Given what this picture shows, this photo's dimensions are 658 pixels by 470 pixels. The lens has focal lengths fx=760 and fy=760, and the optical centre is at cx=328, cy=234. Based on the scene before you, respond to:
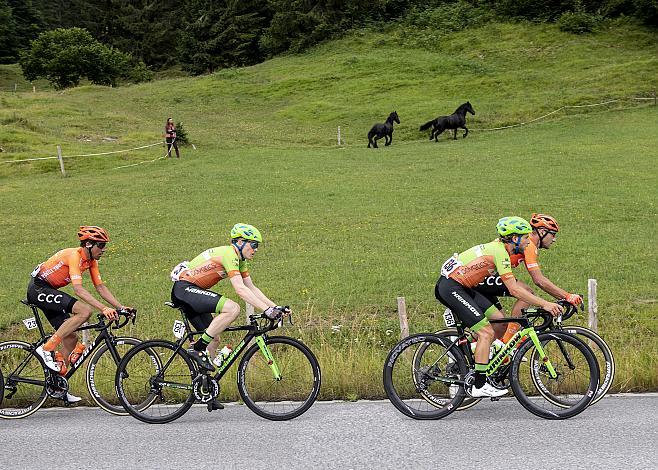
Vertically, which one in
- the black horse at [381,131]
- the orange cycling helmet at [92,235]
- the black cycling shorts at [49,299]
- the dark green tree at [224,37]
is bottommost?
the black cycling shorts at [49,299]

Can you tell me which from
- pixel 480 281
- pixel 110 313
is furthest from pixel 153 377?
pixel 480 281

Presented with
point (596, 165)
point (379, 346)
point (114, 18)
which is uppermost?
point (114, 18)

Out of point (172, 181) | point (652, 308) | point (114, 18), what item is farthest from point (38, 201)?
point (114, 18)

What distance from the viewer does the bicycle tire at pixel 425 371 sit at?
781 centimetres

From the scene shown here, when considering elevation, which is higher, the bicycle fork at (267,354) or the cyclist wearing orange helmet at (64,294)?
the cyclist wearing orange helmet at (64,294)

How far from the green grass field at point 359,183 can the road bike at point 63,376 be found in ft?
7.95

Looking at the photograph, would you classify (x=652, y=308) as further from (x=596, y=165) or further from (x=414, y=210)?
(x=596, y=165)

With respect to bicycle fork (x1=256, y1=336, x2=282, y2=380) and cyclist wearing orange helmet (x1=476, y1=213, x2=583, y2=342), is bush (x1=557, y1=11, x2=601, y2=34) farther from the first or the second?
bicycle fork (x1=256, y1=336, x2=282, y2=380)

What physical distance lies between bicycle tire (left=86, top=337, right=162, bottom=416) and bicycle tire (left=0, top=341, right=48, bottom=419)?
535 mm

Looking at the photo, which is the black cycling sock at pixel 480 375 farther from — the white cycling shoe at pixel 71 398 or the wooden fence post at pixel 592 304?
the white cycling shoe at pixel 71 398

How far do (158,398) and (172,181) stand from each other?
68.5ft

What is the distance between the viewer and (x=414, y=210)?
22.1 m

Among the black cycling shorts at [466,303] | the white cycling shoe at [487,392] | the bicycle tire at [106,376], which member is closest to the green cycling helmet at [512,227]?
the black cycling shorts at [466,303]

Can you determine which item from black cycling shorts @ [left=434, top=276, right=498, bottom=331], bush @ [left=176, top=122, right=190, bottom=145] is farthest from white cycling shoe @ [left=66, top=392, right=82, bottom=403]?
bush @ [left=176, top=122, right=190, bottom=145]
